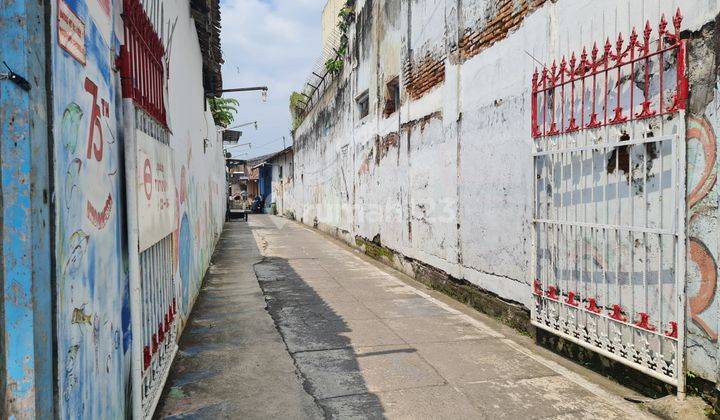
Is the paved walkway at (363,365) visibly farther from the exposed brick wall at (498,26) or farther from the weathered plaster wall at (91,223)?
the exposed brick wall at (498,26)

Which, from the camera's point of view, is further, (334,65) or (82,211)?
(334,65)

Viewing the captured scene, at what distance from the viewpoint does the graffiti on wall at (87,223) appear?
1.67m

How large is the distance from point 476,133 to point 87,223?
4.87m

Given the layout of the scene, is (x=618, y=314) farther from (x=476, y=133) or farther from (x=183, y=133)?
(x=183, y=133)

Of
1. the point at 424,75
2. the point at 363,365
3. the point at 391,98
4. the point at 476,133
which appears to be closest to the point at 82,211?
the point at 363,365

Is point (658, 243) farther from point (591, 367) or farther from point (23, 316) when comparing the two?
point (23, 316)

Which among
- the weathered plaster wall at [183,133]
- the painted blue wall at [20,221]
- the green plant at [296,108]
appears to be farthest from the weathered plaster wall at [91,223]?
the green plant at [296,108]

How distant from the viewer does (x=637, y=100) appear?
3500 mm

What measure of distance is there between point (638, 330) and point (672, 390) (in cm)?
42

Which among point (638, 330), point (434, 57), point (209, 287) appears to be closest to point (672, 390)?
point (638, 330)

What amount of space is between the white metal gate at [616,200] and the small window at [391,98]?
503cm

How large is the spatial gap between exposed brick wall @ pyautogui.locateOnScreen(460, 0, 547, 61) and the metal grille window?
13.4 feet

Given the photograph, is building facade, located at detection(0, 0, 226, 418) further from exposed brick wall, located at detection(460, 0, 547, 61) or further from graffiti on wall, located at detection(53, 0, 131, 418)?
exposed brick wall, located at detection(460, 0, 547, 61)

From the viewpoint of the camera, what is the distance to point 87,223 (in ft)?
6.26
